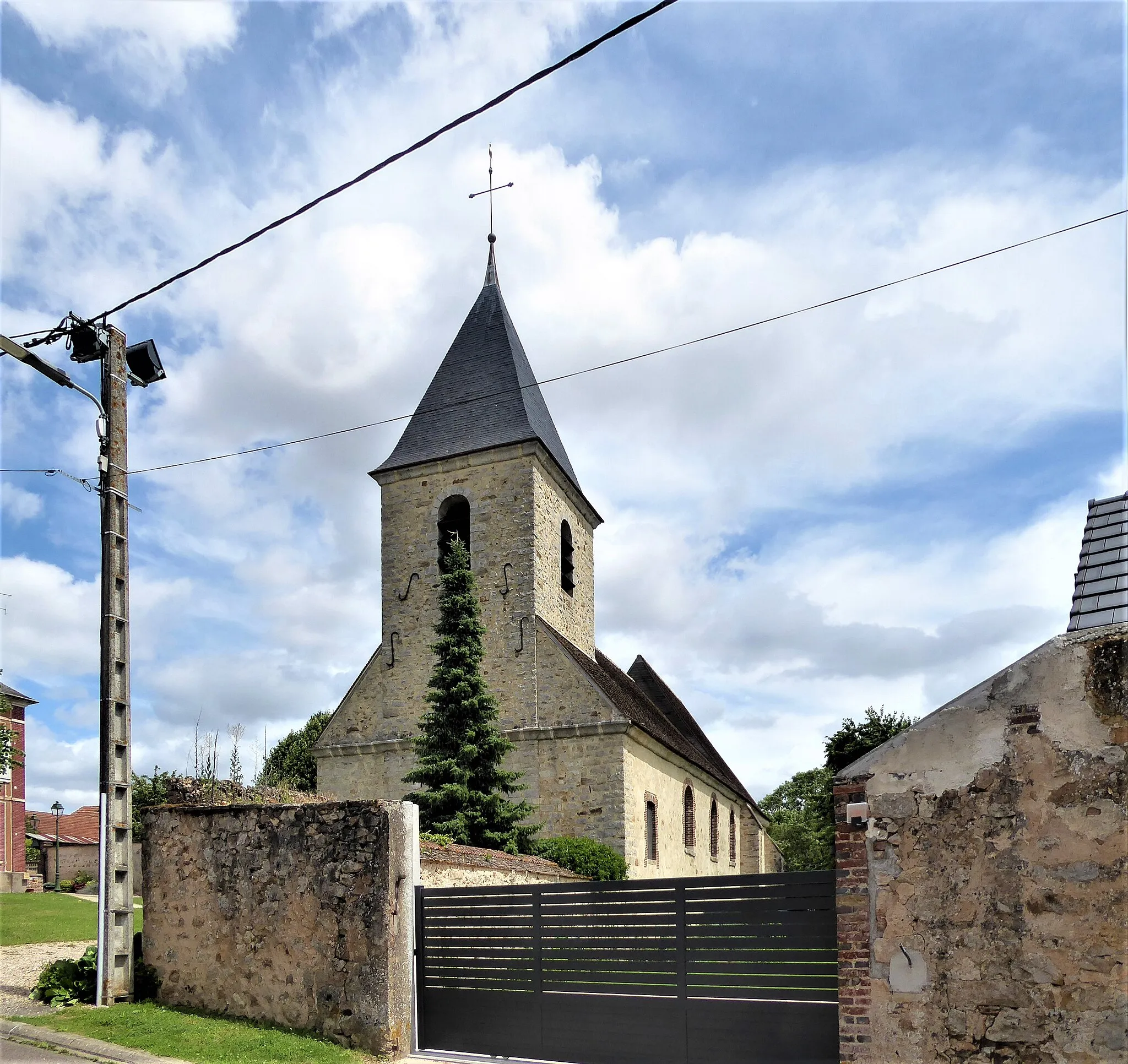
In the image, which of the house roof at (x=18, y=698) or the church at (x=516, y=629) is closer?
the church at (x=516, y=629)

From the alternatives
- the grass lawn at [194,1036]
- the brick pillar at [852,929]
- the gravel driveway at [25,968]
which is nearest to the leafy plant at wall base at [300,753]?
the gravel driveway at [25,968]

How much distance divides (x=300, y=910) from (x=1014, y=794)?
6837 millimetres

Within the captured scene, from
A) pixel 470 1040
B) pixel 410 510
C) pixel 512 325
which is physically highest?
pixel 512 325

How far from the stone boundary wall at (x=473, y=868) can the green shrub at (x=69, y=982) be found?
12.2 feet

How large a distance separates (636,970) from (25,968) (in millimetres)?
8364

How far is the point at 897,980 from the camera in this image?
6883 mm

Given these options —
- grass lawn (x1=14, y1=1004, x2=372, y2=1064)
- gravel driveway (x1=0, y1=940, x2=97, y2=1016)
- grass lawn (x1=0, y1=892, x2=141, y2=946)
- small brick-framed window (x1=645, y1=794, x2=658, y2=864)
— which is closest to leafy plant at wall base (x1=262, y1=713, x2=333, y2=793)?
grass lawn (x1=0, y1=892, x2=141, y2=946)

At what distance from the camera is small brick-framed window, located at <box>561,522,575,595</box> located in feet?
86.9

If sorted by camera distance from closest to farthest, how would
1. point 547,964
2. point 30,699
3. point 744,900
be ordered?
point 744,900 < point 547,964 < point 30,699

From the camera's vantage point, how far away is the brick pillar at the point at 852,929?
274 inches

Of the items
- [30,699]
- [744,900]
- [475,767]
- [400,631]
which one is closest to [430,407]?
[400,631]

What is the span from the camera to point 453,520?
2570 centimetres

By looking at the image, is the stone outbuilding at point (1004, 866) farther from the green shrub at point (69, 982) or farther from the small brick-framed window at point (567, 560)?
the small brick-framed window at point (567, 560)

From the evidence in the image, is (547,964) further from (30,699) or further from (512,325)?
(30,699)
